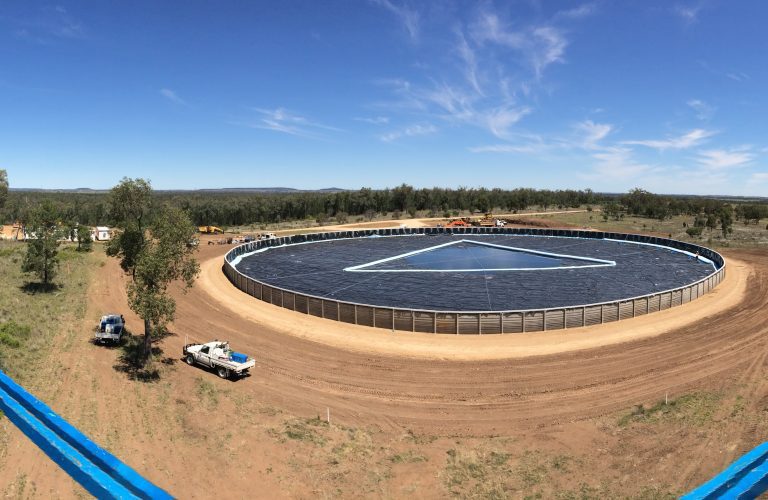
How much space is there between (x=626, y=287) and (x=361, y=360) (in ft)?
100

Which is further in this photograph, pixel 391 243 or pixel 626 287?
pixel 391 243

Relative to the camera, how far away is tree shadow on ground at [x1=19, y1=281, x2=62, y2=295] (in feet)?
126

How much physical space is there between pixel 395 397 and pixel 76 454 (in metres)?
18.8

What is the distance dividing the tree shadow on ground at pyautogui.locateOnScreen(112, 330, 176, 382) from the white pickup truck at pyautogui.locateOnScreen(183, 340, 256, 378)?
1.37 m

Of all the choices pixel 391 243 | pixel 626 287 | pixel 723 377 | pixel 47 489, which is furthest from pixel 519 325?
pixel 391 243

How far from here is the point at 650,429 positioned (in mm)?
19375

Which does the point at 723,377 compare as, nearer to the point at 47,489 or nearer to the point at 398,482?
the point at 398,482

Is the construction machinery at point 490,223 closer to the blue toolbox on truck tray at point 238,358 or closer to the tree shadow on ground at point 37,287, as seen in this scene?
the tree shadow on ground at point 37,287

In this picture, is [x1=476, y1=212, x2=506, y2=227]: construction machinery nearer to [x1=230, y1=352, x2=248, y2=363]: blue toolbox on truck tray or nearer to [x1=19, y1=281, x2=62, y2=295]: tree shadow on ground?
[x1=19, y1=281, x2=62, y2=295]: tree shadow on ground

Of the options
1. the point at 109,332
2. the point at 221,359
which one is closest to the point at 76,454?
the point at 221,359

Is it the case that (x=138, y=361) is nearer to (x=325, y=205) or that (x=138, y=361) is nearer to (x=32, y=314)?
(x=32, y=314)

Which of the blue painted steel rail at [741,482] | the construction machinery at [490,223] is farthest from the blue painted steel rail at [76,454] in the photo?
the construction machinery at [490,223]

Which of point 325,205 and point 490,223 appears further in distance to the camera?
point 325,205

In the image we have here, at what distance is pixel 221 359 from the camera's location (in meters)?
25.2
